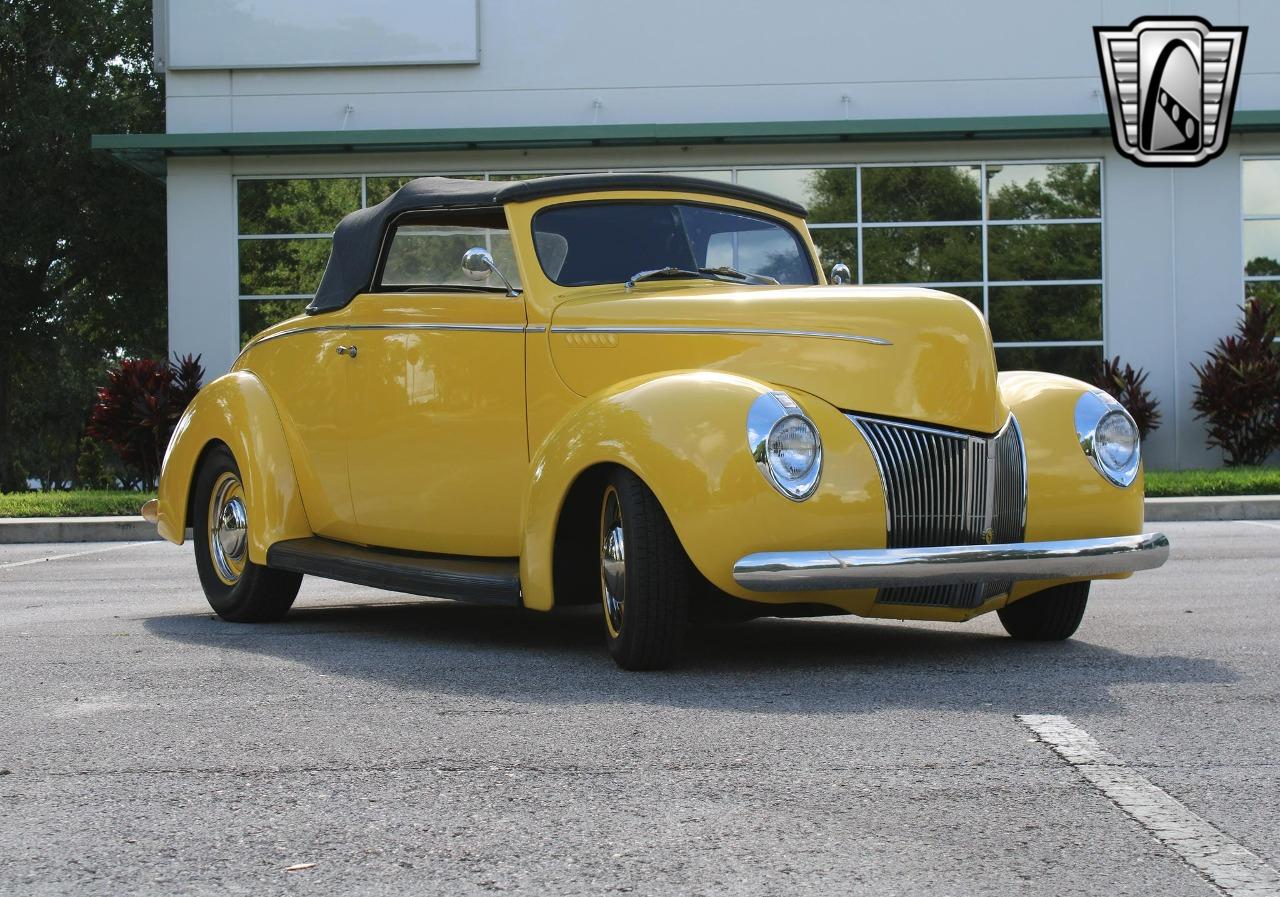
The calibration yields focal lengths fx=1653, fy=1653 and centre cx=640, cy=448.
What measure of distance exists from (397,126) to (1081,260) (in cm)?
976

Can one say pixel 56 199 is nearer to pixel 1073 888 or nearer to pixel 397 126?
pixel 397 126

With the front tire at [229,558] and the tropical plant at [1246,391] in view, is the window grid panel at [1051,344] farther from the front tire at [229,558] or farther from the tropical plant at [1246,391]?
the front tire at [229,558]

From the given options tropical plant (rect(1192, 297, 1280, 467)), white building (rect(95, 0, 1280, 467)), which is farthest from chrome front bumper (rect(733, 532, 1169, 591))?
white building (rect(95, 0, 1280, 467))

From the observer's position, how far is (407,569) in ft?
22.6

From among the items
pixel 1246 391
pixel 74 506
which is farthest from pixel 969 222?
pixel 74 506

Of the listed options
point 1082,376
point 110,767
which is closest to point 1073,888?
point 110,767

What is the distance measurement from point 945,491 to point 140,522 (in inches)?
467

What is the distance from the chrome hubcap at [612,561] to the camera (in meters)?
5.91

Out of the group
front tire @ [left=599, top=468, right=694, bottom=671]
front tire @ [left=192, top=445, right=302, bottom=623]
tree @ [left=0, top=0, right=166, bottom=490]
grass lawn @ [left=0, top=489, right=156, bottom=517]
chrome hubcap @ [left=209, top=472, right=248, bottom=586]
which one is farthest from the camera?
tree @ [left=0, top=0, right=166, bottom=490]

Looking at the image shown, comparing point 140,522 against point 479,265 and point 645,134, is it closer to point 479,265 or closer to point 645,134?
point 645,134

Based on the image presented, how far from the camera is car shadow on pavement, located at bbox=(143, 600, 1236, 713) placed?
5.48 m

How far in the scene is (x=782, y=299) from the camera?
20.3 feet

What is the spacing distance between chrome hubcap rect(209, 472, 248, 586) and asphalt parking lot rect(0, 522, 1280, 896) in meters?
0.53

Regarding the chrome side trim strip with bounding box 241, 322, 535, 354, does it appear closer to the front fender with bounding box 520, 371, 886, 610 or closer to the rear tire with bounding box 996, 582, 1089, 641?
the front fender with bounding box 520, 371, 886, 610
